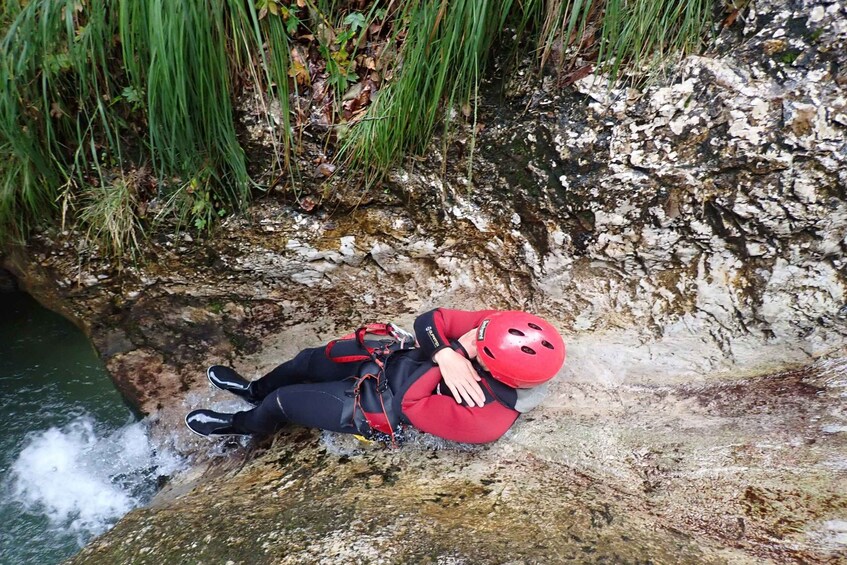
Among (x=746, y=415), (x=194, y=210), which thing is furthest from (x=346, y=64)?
(x=746, y=415)

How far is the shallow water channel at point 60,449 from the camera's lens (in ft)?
11.8

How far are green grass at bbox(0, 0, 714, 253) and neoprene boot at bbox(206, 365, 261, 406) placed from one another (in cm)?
108

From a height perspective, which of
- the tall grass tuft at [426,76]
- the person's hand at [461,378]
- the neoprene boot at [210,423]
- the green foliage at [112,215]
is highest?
the tall grass tuft at [426,76]

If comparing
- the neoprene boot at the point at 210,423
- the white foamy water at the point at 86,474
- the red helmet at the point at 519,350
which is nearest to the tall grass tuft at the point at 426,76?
the red helmet at the point at 519,350

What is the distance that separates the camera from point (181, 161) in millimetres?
2898

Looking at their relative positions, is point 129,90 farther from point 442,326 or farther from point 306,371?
point 442,326

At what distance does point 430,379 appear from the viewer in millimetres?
2611

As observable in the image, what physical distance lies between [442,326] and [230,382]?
5.81ft

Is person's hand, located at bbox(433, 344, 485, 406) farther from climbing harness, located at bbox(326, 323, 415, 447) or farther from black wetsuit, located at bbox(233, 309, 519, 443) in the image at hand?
climbing harness, located at bbox(326, 323, 415, 447)

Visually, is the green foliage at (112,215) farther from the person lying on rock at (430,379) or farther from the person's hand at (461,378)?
the person's hand at (461,378)

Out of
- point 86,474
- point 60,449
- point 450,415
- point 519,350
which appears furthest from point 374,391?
point 60,449

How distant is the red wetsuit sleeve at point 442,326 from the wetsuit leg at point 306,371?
21.7 inches

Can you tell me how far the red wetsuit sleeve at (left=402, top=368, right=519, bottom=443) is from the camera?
2445 mm

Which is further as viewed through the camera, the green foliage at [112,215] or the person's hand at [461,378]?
the green foliage at [112,215]
